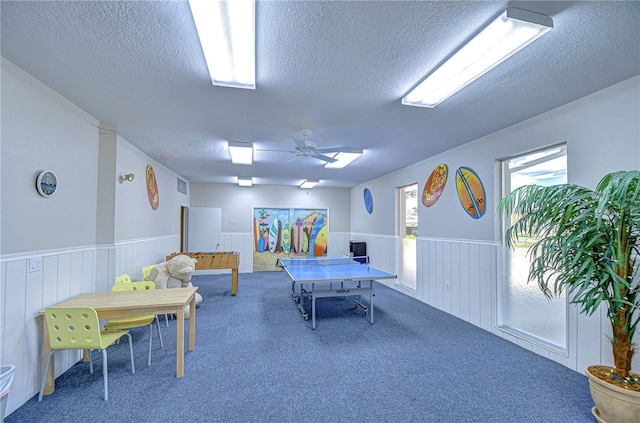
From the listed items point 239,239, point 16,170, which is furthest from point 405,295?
point 16,170

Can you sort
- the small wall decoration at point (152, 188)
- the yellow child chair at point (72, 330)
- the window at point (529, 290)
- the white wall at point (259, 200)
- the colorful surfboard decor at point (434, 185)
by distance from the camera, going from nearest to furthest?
1. the yellow child chair at point (72, 330)
2. the window at point (529, 290)
3. the colorful surfboard decor at point (434, 185)
4. the small wall decoration at point (152, 188)
5. the white wall at point (259, 200)

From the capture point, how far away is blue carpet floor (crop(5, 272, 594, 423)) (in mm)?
2061

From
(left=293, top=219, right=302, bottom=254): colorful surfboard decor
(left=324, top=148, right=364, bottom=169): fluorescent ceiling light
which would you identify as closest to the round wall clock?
(left=324, top=148, right=364, bottom=169): fluorescent ceiling light

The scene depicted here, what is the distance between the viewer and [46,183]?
2.37 metres

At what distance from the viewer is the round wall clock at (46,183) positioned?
2.29m

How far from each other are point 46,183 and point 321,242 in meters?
6.75

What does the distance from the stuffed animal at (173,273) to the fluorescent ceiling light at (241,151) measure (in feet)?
6.02

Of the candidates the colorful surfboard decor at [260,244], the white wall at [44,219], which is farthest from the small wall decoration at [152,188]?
the colorful surfboard decor at [260,244]

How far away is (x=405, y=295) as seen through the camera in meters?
5.54

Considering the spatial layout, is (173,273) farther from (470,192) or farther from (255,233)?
(470,192)

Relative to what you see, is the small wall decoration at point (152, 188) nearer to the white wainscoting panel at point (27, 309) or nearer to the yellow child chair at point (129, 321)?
the yellow child chair at point (129, 321)

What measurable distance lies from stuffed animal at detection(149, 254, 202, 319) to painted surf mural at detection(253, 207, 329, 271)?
370cm

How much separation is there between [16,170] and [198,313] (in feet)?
9.89

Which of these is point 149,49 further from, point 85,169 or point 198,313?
point 198,313
